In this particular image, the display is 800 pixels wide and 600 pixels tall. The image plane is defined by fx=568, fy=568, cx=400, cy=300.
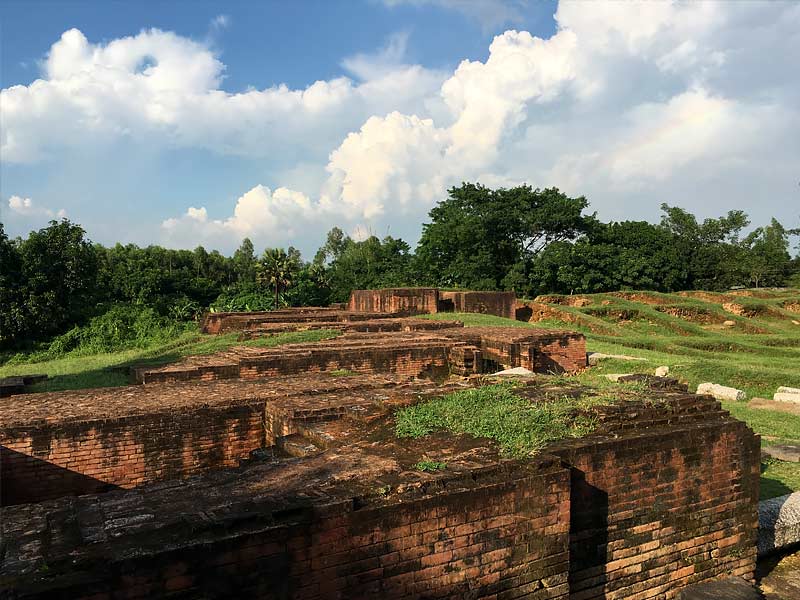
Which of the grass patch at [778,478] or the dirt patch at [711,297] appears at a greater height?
the dirt patch at [711,297]

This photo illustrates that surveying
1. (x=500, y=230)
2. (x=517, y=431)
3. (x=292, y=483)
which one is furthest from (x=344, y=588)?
(x=500, y=230)

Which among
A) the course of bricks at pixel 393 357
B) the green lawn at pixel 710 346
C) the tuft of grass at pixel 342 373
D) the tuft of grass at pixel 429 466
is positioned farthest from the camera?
the green lawn at pixel 710 346

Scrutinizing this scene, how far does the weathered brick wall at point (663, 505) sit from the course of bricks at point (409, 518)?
11mm

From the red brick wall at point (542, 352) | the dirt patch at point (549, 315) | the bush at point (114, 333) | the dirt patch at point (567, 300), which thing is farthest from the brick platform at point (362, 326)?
the dirt patch at point (567, 300)

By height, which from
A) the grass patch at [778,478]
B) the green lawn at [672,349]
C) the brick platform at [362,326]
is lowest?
the grass patch at [778,478]

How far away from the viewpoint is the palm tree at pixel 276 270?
27281 mm

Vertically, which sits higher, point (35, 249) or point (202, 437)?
point (35, 249)

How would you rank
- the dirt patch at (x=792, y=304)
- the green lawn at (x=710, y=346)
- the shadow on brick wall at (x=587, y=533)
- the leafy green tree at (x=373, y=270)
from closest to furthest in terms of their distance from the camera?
the shadow on brick wall at (x=587, y=533) < the green lawn at (x=710, y=346) < the dirt patch at (x=792, y=304) < the leafy green tree at (x=373, y=270)

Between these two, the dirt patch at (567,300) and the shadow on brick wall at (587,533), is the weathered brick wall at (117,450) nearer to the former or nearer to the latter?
the shadow on brick wall at (587,533)

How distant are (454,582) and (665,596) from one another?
1.84 metres

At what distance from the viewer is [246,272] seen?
36125mm

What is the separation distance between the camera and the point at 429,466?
3127mm

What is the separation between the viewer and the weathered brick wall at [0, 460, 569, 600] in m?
2.21

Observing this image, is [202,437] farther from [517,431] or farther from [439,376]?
[439,376]
